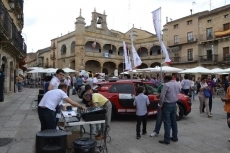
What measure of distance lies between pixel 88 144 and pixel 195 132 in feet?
14.4

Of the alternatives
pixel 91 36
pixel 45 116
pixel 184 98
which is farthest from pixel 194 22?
pixel 45 116

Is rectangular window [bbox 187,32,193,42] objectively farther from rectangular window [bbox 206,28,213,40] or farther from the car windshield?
the car windshield

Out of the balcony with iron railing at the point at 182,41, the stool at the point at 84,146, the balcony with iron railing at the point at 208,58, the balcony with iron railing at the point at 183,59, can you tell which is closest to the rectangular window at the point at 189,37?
the balcony with iron railing at the point at 182,41

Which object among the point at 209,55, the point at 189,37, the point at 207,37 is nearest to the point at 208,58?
the point at 209,55

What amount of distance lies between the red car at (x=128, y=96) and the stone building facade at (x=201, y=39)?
25.7m

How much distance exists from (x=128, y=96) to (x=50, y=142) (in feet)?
16.8

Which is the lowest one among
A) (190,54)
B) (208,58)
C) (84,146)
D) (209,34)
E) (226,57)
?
(84,146)

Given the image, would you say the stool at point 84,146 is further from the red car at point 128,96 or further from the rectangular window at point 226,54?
the rectangular window at point 226,54

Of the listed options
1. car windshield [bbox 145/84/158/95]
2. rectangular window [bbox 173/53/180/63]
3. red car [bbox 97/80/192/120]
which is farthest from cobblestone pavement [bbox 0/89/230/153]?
rectangular window [bbox 173/53/180/63]

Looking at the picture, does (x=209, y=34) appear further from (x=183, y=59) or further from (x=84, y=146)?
(x=84, y=146)

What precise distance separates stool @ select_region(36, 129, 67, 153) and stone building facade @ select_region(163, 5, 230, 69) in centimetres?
3196

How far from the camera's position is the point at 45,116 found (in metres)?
4.56

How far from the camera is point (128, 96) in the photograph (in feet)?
27.7

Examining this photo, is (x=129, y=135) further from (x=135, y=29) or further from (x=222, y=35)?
(x=135, y=29)
